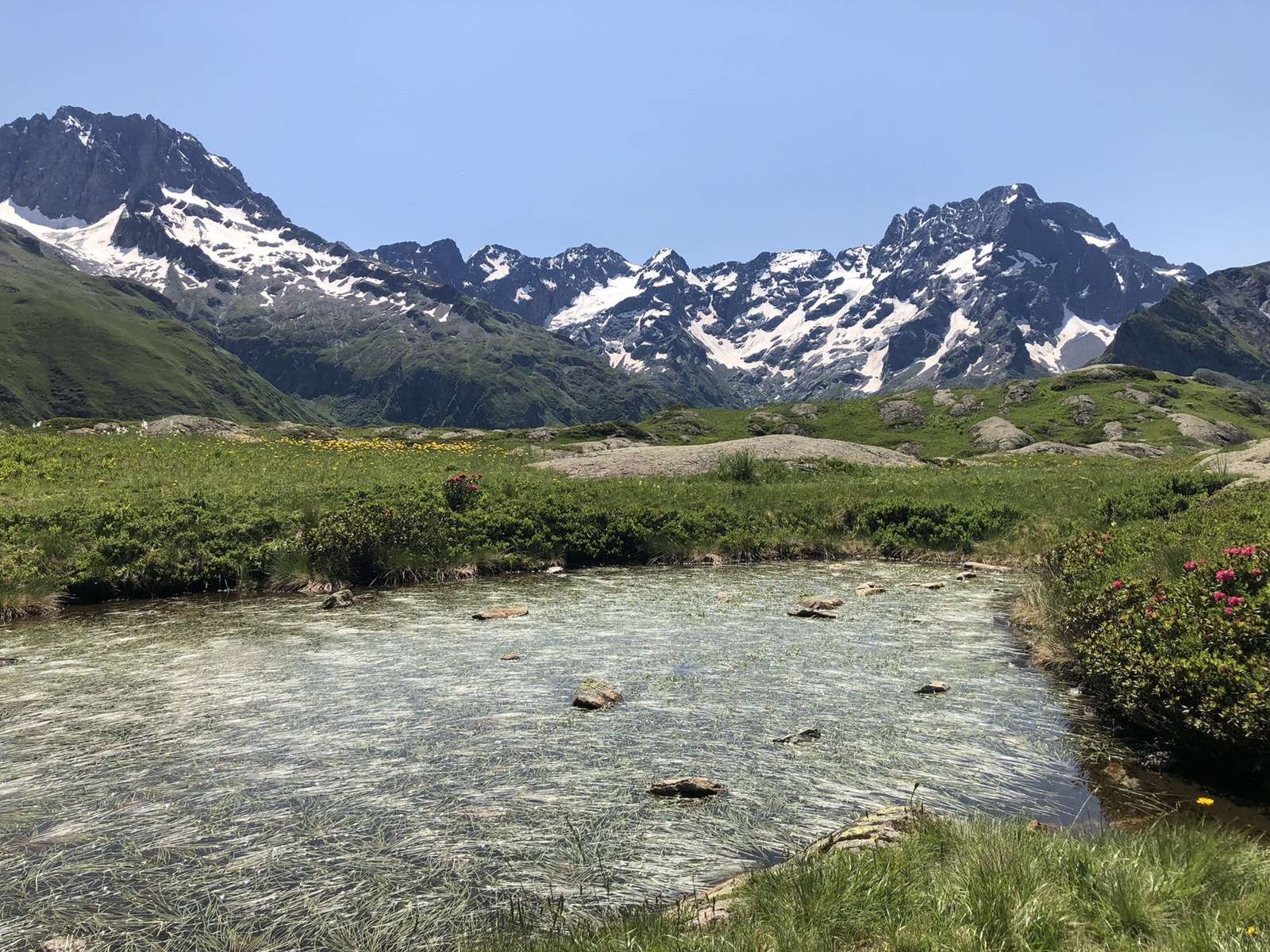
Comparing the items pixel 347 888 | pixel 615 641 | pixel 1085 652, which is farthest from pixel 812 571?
pixel 347 888

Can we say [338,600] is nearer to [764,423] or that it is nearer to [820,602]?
[820,602]

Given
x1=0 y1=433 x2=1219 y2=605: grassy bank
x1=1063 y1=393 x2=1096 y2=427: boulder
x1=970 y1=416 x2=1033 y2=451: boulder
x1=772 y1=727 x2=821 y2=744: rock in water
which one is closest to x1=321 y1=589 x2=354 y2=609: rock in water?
x1=0 y1=433 x2=1219 y2=605: grassy bank

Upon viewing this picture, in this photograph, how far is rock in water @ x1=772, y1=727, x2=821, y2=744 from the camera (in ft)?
37.9

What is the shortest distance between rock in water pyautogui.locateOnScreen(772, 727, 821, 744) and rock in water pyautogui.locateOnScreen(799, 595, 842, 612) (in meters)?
9.62

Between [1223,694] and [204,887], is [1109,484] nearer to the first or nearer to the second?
[1223,694]

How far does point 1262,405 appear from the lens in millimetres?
101250

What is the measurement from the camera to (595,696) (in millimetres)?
13242

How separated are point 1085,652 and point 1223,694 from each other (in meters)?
3.41

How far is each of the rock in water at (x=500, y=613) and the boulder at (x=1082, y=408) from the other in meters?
82.7

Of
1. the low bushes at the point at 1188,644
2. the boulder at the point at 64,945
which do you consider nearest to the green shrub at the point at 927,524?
the low bushes at the point at 1188,644

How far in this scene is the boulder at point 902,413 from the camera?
303 ft

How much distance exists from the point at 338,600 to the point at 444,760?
1357 cm

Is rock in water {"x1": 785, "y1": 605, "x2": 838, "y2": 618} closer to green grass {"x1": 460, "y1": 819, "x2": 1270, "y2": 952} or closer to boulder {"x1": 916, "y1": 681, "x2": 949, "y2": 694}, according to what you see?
boulder {"x1": 916, "y1": 681, "x2": 949, "y2": 694}

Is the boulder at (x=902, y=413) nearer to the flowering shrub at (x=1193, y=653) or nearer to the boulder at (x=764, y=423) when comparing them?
the boulder at (x=764, y=423)
